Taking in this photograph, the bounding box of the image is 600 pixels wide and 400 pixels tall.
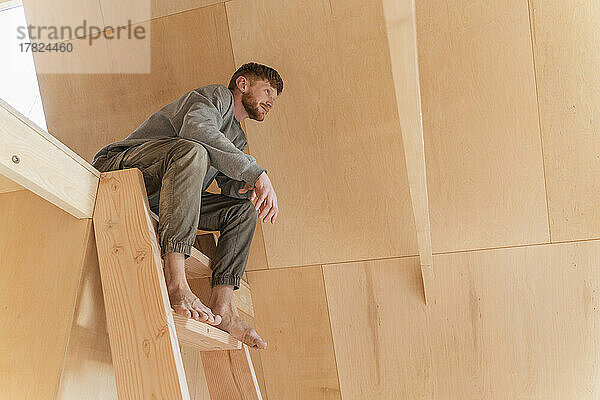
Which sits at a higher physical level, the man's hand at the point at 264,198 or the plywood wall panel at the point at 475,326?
the man's hand at the point at 264,198

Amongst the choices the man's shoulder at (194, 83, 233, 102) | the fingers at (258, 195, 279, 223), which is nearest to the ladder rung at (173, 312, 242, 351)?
the fingers at (258, 195, 279, 223)

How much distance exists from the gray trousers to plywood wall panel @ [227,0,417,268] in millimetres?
303

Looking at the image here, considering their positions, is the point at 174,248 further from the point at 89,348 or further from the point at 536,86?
the point at 536,86

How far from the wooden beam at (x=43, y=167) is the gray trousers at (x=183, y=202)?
0.51 ft

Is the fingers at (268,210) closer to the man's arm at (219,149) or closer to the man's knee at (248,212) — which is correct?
the man's arm at (219,149)

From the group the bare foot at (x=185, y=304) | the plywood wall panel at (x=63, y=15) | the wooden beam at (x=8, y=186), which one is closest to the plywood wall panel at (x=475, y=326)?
the bare foot at (x=185, y=304)

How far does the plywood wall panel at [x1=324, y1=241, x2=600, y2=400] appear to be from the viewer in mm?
1776

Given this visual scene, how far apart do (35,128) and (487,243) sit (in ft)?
4.20

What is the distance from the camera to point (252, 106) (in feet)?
5.70

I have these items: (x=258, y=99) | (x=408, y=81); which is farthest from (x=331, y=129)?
(x=408, y=81)

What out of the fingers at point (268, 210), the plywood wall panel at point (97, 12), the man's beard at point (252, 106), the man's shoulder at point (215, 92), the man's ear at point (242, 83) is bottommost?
the fingers at point (268, 210)

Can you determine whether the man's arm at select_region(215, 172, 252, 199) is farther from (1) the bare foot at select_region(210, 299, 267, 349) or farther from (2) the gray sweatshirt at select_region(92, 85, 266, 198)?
(1) the bare foot at select_region(210, 299, 267, 349)

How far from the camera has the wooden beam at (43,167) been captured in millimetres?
1008

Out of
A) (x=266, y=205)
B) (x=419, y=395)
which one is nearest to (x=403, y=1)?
(x=266, y=205)
